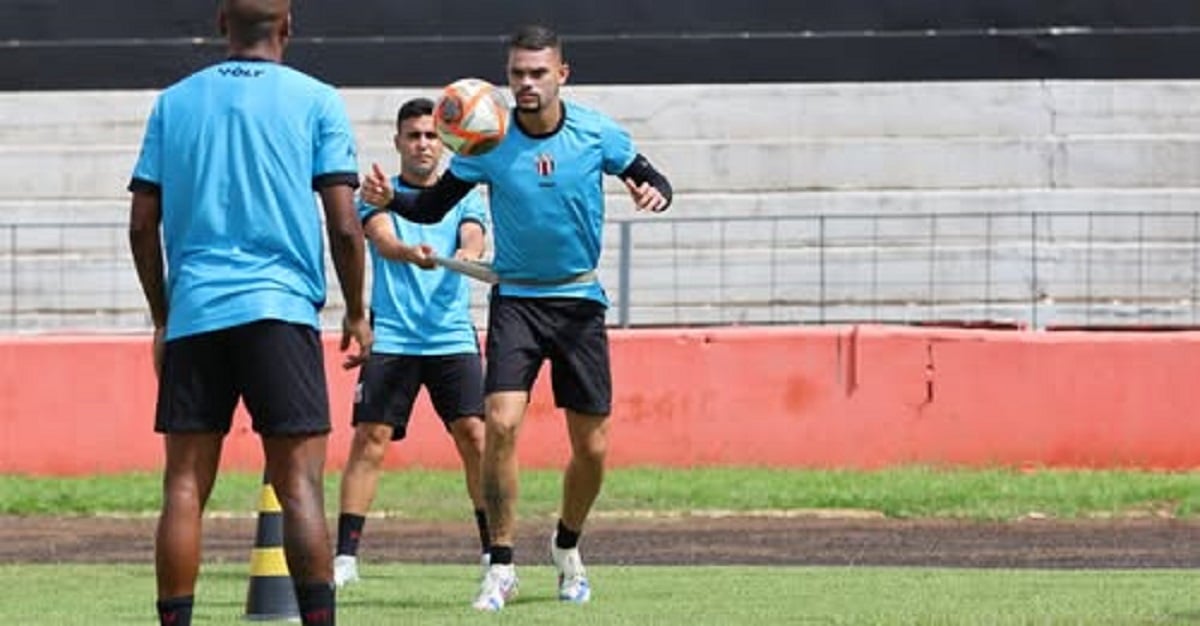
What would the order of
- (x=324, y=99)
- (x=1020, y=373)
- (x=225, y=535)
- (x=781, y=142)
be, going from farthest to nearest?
(x=781, y=142) → (x=1020, y=373) → (x=225, y=535) → (x=324, y=99)

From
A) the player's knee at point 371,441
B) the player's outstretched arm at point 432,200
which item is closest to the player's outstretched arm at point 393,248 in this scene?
the player's outstretched arm at point 432,200

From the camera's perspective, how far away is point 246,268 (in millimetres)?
7812

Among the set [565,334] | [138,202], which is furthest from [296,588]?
[565,334]

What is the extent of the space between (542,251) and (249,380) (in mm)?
3228

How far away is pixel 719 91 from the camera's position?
69.3 ft

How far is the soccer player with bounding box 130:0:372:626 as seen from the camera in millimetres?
7816

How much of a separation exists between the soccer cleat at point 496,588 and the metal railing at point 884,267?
857cm

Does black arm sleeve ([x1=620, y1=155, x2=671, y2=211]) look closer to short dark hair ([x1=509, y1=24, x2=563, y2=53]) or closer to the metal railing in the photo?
short dark hair ([x1=509, y1=24, x2=563, y2=53])

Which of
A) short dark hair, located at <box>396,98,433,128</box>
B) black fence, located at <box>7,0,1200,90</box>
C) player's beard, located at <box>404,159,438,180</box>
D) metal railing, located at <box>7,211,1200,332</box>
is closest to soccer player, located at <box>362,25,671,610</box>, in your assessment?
player's beard, located at <box>404,159,438,180</box>

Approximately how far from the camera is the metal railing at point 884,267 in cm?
1961

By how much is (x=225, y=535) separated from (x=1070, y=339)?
5.12m

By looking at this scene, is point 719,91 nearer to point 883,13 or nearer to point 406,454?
point 883,13

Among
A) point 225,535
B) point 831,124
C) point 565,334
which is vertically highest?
point 831,124

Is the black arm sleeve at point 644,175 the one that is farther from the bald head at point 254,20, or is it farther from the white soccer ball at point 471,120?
the bald head at point 254,20
